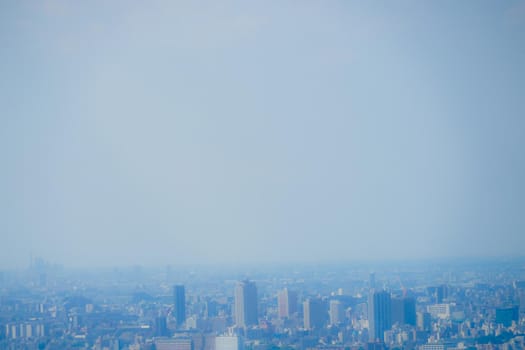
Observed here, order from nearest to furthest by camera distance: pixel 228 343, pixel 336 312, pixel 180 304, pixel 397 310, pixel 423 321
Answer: pixel 228 343 → pixel 423 321 → pixel 397 310 → pixel 336 312 → pixel 180 304

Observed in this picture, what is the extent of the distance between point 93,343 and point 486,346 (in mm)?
3541

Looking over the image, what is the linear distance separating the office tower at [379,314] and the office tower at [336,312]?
285 millimetres

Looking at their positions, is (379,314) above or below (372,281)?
below

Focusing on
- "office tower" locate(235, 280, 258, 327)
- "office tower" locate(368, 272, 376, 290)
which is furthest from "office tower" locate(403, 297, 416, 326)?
"office tower" locate(235, 280, 258, 327)

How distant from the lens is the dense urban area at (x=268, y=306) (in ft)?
22.6

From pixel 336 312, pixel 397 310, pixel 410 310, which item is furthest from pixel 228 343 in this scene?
pixel 410 310

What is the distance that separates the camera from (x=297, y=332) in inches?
298

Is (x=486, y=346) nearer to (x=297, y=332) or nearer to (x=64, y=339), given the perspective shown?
(x=297, y=332)

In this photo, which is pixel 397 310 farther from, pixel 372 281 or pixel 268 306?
pixel 268 306

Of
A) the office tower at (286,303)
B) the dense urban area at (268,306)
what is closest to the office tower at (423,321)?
the dense urban area at (268,306)

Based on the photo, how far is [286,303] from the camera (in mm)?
8016

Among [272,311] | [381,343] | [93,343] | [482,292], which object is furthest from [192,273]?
[482,292]

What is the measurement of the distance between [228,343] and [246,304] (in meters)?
0.95

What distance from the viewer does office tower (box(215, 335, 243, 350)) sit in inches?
272
